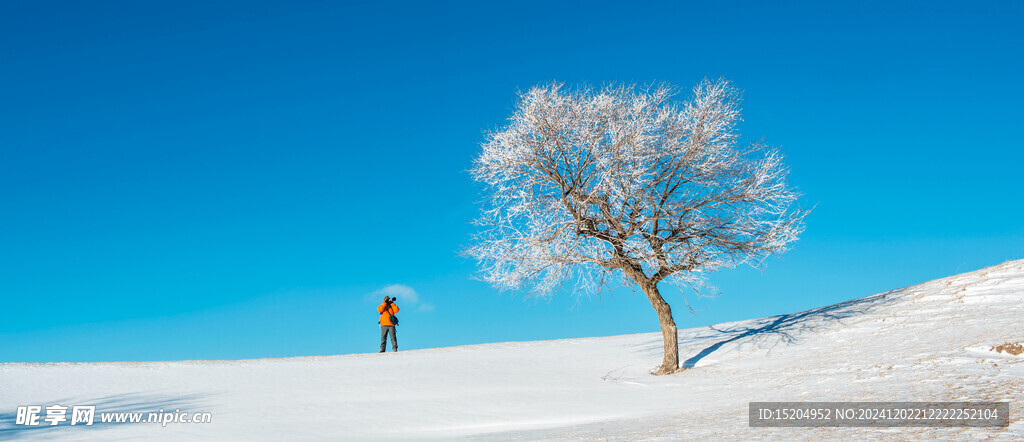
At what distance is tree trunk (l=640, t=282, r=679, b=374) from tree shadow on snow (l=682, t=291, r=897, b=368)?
2.56ft

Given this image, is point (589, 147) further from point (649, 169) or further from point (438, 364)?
point (438, 364)

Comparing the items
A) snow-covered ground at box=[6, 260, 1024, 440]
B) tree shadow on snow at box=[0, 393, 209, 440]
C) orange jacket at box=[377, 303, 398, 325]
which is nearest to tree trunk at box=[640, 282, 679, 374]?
snow-covered ground at box=[6, 260, 1024, 440]

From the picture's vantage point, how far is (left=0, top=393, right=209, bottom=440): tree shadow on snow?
11.6 m

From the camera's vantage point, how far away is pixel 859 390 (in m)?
10.2

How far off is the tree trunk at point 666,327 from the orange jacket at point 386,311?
887 cm

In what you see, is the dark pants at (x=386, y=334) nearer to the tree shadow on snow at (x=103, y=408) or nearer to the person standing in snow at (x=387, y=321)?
the person standing in snow at (x=387, y=321)

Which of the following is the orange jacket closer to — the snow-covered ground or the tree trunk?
the snow-covered ground

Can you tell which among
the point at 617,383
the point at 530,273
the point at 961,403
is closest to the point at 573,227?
the point at 530,273

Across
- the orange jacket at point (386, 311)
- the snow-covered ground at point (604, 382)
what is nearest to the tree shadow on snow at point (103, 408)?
the snow-covered ground at point (604, 382)

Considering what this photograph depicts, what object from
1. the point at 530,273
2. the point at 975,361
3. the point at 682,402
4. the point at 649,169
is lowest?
the point at 682,402

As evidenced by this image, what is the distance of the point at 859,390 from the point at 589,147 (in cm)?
836

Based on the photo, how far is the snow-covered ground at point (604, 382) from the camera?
970cm

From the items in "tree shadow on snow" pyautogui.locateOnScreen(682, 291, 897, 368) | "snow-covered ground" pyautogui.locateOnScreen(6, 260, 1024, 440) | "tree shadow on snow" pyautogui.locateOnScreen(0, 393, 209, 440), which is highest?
"tree shadow on snow" pyautogui.locateOnScreen(682, 291, 897, 368)

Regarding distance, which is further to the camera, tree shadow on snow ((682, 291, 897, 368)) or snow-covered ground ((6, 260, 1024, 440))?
tree shadow on snow ((682, 291, 897, 368))
